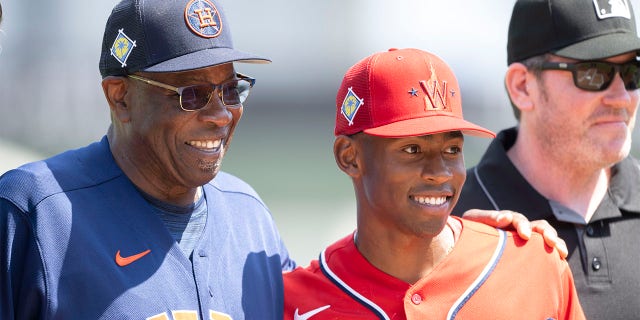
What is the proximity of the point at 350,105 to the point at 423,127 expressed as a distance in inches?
15.3

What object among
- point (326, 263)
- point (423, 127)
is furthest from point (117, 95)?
point (423, 127)

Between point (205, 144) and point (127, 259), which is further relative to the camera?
point (205, 144)

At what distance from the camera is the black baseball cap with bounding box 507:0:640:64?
4336 millimetres

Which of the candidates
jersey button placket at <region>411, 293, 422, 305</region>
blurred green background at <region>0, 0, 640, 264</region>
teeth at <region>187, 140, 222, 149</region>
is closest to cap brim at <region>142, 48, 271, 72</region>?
teeth at <region>187, 140, 222, 149</region>

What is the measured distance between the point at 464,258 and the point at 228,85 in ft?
3.77

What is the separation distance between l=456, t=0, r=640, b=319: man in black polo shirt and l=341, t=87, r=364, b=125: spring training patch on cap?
966 mm

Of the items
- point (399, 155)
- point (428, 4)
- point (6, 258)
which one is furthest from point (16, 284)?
point (428, 4)

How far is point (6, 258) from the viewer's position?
3291mm

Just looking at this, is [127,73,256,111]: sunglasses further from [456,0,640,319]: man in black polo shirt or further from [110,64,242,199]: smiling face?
[456,0,640,319]: man in black polo shirt

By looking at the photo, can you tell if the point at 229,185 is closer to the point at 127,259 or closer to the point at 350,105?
the point at 350,105

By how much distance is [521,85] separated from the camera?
4703 millimetres

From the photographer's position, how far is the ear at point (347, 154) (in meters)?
3.91

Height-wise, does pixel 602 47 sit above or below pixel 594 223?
above

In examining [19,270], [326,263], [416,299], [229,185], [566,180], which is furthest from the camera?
[566,180]
